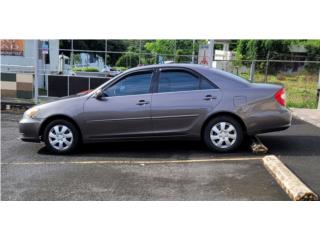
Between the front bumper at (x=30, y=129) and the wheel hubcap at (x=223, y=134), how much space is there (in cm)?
313

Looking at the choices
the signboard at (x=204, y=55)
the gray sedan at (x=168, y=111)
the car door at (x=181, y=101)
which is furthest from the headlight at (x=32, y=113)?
the signboard at (x=204, y=55)

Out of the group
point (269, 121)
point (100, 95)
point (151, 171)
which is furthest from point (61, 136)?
point (269, 121)

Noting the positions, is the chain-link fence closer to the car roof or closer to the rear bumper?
the car roof

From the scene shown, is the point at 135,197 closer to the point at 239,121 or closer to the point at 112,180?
the point at 112,180

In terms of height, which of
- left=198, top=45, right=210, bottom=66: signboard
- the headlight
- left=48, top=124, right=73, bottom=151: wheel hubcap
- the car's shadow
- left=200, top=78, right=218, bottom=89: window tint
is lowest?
the car's shadow

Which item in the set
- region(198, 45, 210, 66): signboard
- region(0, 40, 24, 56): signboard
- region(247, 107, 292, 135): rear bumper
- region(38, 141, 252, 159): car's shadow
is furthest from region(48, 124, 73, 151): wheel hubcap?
region(0, 40, 24, 56): signboard

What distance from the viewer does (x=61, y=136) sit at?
741 cm

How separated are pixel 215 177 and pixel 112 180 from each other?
1.43m

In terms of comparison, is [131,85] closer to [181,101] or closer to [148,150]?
[181,101]

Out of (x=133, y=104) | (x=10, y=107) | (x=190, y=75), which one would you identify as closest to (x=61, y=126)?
(x=133, y=104)

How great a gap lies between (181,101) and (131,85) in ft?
3.11

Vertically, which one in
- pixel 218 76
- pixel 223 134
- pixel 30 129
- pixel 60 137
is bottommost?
pixel 60 137

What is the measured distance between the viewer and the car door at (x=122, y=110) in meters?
7.16

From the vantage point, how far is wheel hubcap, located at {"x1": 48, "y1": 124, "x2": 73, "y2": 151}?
7.39m
